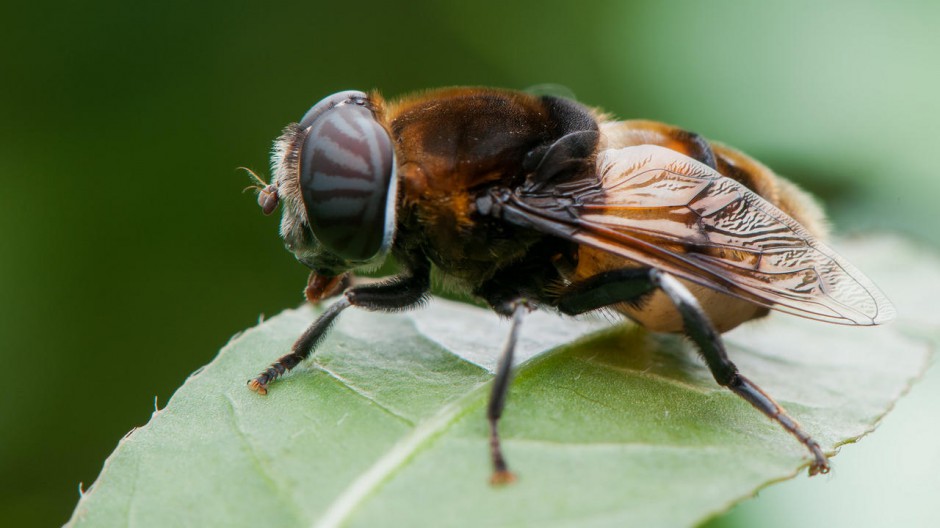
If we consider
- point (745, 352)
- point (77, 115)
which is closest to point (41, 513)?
point (77, 115)

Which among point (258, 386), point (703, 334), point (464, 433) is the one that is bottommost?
point (258, 386)

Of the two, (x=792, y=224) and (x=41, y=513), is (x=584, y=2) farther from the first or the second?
(x=41, y=513)

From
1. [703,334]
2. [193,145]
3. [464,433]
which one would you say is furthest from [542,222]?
[193,145]

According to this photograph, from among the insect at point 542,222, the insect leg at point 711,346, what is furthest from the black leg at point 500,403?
the insect leg at point 711,346

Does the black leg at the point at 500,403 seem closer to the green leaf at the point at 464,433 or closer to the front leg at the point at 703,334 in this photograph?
the green leaf at the point at 464,433

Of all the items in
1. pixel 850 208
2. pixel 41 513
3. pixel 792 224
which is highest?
pixel 792 224

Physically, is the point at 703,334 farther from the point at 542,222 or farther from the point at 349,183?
the point at 349,183
